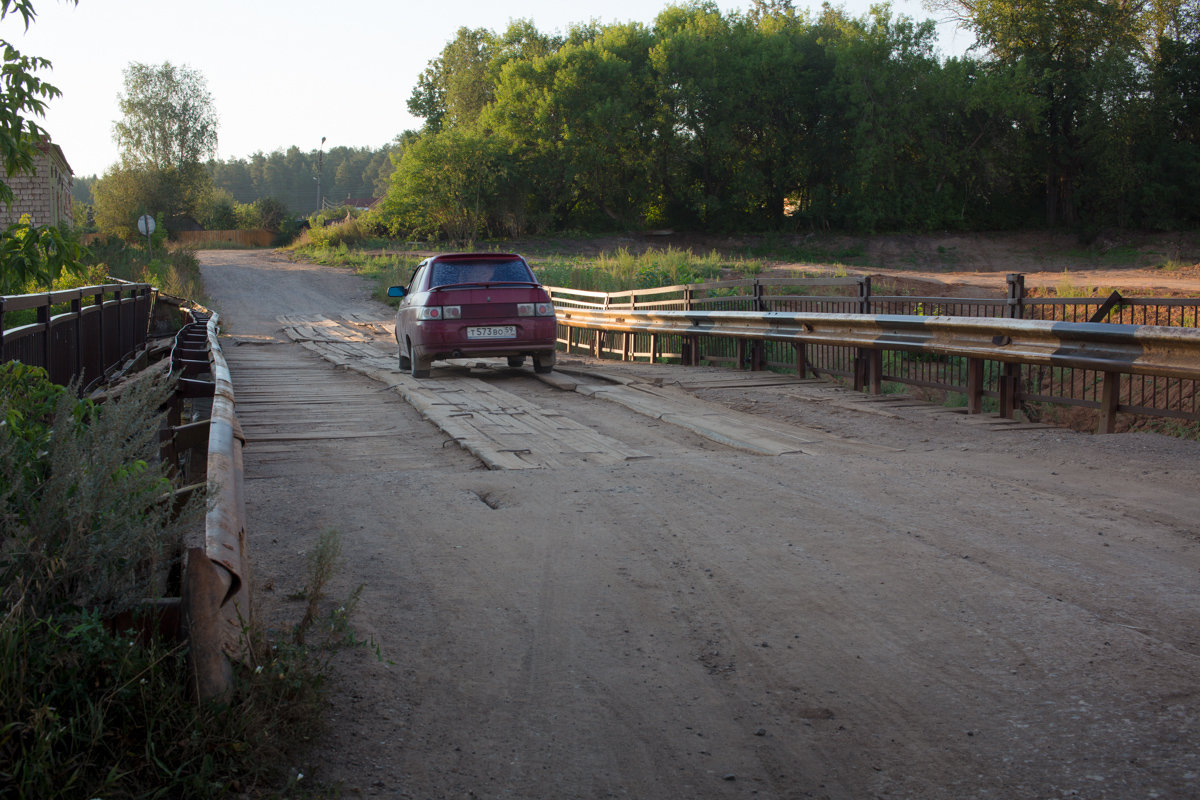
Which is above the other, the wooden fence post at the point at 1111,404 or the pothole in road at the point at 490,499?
the wooden fence post at the point at 1111,404

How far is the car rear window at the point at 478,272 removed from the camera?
1319 centimetres

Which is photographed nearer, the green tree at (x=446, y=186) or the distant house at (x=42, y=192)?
the distant house at (x=42, y=192)

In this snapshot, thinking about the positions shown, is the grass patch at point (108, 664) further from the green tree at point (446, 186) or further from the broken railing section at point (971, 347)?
the green tree at point (446, 186)

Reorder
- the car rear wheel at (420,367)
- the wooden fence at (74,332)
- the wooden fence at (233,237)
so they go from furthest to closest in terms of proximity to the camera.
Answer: the wooden fence at (233,237), the car rear wheel at (420,367), the wooden fence at (74,332)

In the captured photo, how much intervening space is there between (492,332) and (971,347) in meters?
6.41

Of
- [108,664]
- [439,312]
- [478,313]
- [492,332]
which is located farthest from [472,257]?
[108,664]

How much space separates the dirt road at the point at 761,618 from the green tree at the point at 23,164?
1742 millimetres

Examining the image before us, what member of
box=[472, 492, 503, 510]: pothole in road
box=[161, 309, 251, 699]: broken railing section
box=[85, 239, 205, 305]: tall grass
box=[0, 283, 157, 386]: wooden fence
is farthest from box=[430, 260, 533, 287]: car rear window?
box=[85, 239, 205, 305]: tall grass

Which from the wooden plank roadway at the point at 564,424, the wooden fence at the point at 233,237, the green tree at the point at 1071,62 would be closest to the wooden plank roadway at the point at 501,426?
the wooden plank roadway at the point at 564,424

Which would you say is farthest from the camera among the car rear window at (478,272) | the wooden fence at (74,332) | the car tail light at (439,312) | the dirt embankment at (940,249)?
the dirt embankment at (940,249)

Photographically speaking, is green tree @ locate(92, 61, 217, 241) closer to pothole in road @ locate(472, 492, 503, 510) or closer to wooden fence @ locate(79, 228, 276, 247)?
wooden fence @ locate(79, 228, 276, 247)

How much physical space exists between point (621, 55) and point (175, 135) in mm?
40556

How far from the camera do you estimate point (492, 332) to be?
13.0 m

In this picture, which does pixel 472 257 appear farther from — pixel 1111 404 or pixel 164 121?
pixel 164 121
